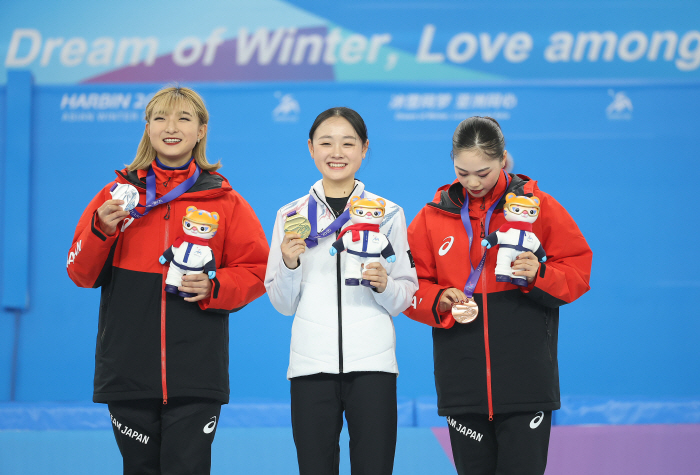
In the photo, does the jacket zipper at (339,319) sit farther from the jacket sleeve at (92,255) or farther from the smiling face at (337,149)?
the jacket sleeve at (92,255)

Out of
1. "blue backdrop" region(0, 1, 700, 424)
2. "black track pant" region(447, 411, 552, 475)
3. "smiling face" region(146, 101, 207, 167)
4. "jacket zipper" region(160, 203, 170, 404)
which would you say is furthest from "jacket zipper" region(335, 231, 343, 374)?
"blue backdrop" region(0, 1, 700, 424)

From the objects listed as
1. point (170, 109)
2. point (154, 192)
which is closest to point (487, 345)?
point (154, 192)

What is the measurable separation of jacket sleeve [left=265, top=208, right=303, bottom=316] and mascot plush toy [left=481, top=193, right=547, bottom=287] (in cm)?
68

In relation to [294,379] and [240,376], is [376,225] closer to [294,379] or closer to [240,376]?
[294,379]

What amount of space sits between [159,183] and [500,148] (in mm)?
1246

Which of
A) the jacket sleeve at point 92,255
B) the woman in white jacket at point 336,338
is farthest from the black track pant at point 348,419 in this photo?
the jacket sleeve at point 92,255

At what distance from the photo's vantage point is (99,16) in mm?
5367

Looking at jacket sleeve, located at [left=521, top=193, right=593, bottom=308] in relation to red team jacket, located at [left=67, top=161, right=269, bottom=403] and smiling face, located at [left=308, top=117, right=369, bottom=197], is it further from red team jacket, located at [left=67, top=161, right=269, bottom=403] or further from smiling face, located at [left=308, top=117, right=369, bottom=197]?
red team jacket, located at [left=67, top=161, right=269, bottom=403]

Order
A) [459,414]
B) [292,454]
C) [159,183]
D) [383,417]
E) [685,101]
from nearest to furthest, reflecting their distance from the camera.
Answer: [383,417] → [459,414] → [159,183] → [292,454] → [685,101]

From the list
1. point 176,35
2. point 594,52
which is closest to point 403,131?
point 594,52

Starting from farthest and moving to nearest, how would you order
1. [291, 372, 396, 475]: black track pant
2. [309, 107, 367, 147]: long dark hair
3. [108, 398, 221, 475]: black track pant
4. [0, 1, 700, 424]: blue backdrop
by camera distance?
1. [0, 1, 700, 424]: blue backdrop
2. [309, 107, 367, 147]: long dark hair
3. [108, 398, 221, 475]: black track pant
4. [291, 372, 396, 475]: black track pant

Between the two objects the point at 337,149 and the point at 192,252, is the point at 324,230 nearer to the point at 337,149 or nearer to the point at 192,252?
the point at 337,149

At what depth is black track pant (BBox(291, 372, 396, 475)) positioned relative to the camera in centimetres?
219

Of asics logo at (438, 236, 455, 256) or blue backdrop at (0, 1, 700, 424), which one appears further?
blue backdrop at (0, 1, 700, 424)
